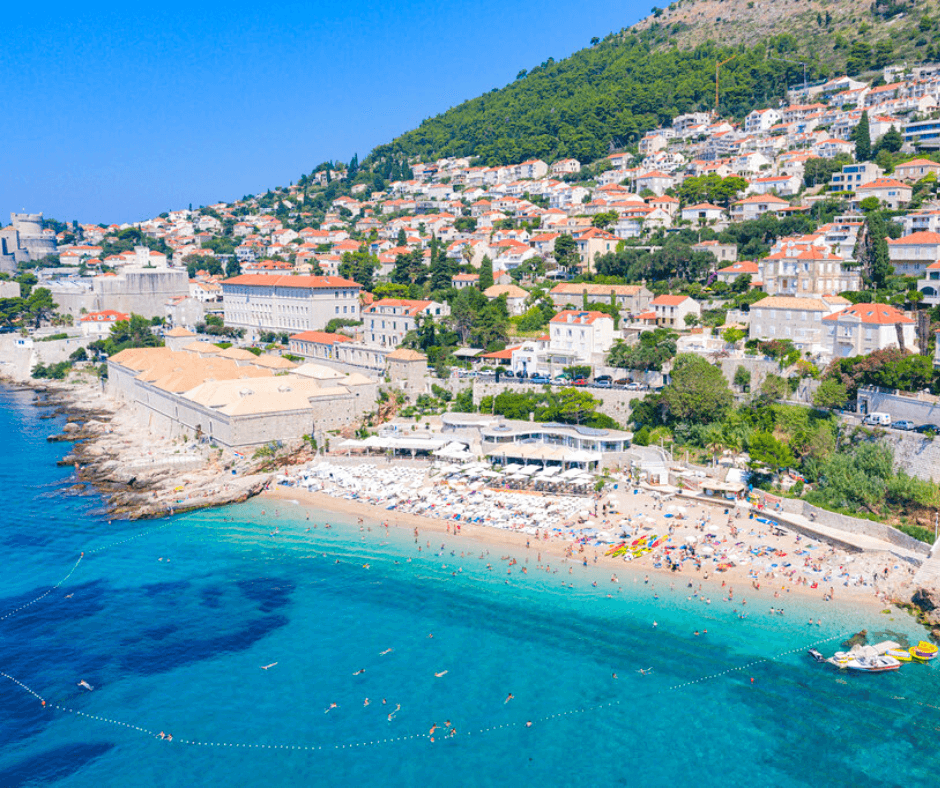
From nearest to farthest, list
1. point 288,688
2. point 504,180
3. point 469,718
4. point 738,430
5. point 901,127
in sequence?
point 469,718 < point 288,688 < point 738,430 < point 901,127 < point 504,180

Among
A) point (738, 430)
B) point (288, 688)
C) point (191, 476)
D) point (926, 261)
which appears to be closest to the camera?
point (288, 688)

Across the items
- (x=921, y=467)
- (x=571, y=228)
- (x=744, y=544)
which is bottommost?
(x=744, y=544)

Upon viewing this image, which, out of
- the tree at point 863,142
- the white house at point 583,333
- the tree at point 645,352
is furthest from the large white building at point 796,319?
the tree at point 863,142

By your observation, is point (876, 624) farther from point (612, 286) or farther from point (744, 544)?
point (612, 286)

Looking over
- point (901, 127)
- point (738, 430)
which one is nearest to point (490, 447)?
point (738, 430)

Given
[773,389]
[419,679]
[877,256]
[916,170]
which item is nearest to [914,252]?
[877,256]

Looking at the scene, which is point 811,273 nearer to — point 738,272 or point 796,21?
point 738,272

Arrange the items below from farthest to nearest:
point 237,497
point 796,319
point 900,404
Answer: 1. point 796,319
2. point 237,497
3. point 900,404
